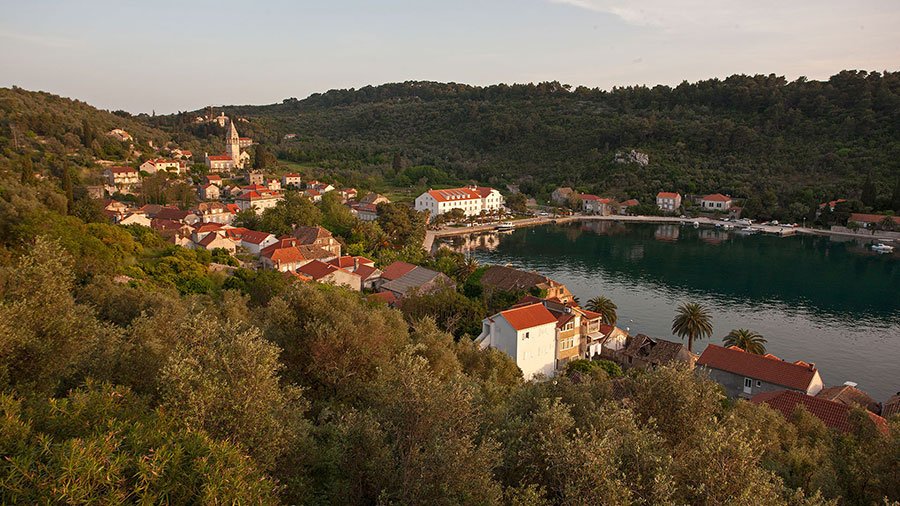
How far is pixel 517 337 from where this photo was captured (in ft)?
81.1

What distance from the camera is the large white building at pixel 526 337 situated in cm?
2497

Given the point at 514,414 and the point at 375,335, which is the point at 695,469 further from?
the point at 375,335

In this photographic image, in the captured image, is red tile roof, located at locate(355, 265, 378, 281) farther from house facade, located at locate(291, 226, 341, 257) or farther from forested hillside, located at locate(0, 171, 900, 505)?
forested hillside, located at locate(0, 171, 900, 505)

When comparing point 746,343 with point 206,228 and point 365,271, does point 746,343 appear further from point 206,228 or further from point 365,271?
point 206,228

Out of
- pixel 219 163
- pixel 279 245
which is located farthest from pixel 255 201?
pixel 219 163

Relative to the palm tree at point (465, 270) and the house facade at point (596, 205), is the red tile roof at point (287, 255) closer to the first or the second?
the palm tree at point (465, 270)

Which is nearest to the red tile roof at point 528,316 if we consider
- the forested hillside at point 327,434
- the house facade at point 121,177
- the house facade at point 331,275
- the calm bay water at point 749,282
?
the calm bay water at point 749,282

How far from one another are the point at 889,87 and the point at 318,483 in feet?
393

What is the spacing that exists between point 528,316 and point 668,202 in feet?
224

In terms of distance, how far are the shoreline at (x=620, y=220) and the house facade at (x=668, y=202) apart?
275cm

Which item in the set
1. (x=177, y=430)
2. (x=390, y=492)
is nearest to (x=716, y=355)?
(x=390, y=492)

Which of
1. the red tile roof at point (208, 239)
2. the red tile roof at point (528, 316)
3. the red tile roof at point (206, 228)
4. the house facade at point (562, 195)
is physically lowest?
the house facade at point (562, 195)

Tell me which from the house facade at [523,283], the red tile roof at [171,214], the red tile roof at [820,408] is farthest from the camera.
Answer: the red tile roof at [171,214]

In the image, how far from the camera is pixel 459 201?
251 ft
